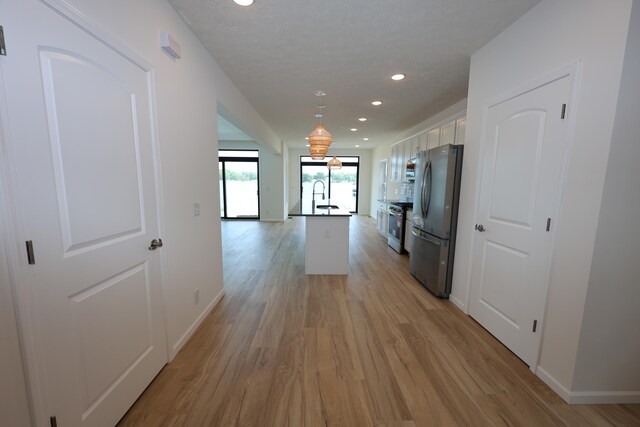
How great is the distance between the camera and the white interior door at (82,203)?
101 cm

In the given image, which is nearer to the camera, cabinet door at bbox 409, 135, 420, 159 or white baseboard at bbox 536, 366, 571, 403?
white baseboard at bbox 536, 366, 571, 403

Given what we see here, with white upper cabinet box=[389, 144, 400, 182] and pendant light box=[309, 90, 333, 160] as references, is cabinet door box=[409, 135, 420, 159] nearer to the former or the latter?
white upper cabinet box=[389, 144, 400, 182]

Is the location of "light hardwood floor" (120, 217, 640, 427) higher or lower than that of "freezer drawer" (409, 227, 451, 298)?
lower

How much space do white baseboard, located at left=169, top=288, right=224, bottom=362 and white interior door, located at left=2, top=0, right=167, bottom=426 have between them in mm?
310

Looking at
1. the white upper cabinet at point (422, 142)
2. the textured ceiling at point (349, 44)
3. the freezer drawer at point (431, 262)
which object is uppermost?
the textured ceiling at point (349, 44)

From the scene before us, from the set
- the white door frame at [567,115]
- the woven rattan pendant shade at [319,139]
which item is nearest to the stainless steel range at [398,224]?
the woven rattan pendant shade at [319,139]

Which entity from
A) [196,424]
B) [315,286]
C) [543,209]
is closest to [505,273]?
[543,209]

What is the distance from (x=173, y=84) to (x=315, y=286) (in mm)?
2720

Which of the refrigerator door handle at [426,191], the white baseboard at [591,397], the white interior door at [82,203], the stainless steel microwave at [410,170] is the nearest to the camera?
the white interior door at [82,203]

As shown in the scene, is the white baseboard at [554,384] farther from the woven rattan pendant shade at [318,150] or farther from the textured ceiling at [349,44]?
the woven rattan pendant shade at [318,150]

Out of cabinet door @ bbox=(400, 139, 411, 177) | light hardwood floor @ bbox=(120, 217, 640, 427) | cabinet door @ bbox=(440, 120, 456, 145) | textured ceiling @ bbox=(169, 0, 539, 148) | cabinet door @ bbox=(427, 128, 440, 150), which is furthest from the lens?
cabinet door @ bbox=(400, 139, 411, 177)

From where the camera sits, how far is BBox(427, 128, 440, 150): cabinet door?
448 centimetres

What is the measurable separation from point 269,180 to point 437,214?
639 centimetres

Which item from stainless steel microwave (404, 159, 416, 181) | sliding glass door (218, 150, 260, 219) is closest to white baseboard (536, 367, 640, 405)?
stainless steel microwave (404, 159, 416, 181)
